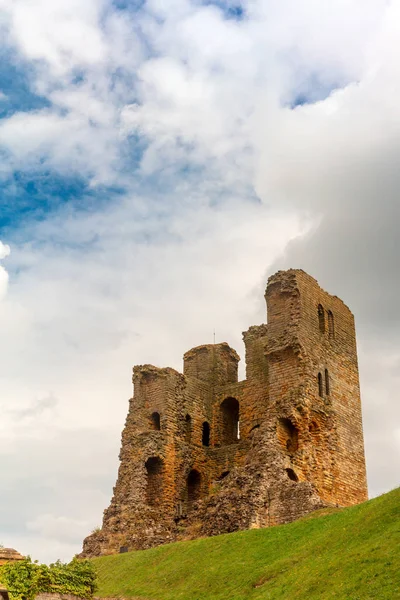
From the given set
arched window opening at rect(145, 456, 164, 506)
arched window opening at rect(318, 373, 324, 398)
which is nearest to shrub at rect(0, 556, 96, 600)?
arched window opening at rect(145, 456, 164, 506)

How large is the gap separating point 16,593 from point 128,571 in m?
7.85

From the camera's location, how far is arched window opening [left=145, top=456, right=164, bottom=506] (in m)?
37.3

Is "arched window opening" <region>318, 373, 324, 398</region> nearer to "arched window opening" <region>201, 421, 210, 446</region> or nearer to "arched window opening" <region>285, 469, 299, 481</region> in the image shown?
"arched window opening" <region>285, 469, 299, 481</region>

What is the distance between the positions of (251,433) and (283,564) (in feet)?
56.0

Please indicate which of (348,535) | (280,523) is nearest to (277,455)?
(280,523)

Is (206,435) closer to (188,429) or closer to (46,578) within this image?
(188,429)

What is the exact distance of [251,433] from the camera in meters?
38.3

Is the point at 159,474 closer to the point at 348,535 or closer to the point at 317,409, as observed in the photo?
the point at 317,409

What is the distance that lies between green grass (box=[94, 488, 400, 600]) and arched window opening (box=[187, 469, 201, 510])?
9.44m

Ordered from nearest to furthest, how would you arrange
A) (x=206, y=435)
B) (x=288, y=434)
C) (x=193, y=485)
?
(x=288, y=434)
(x=193, y=485)
(x=206, y=435)

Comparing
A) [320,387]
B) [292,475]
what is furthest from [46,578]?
[320,387]

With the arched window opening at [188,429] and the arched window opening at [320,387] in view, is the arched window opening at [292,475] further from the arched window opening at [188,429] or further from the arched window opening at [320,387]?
the arched window opening at [188,429]

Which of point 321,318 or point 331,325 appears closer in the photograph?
point 321,318

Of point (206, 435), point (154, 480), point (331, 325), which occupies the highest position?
point (331, 325)
